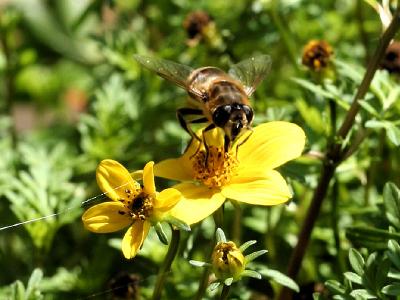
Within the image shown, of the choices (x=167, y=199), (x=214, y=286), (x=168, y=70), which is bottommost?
(x=214, y=286)

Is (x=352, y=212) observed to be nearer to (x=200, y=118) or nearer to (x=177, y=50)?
(x=200, y=118)

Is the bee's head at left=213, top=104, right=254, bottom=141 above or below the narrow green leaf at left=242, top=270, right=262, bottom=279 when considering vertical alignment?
above

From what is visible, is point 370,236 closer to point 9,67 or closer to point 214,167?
point 214,167

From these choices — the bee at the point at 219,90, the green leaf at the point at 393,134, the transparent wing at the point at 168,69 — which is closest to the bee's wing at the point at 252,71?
the bee at the point at 219,90

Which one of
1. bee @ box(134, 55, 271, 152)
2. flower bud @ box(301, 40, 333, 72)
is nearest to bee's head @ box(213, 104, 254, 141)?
bee @ box(134, 55, 271, 152)

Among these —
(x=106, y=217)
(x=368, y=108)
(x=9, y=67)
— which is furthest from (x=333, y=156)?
(x=9, y=67)

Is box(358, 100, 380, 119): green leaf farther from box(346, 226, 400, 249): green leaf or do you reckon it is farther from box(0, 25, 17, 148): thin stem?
box(0, 25, 17, 148): thin stem

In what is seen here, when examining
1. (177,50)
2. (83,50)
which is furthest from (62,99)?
(177,50)
